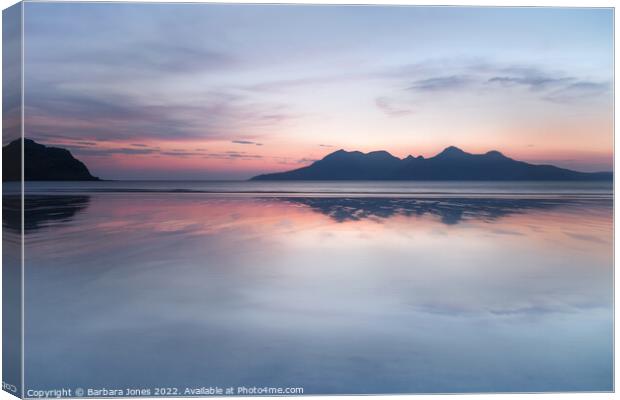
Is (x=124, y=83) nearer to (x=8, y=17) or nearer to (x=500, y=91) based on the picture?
(x=8, y=17)

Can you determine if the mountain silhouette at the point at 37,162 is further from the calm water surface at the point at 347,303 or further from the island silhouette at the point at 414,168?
the calm water surface at the point at 347,303

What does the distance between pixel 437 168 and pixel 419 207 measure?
4.49ft

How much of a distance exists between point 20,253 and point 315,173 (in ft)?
6.92

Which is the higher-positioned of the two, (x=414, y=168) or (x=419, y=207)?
(x=414, y=168)

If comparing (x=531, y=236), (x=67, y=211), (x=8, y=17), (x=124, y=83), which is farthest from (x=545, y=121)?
(x=67, y=211)

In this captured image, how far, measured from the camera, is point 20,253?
130 inches

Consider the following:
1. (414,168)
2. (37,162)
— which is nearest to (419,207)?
(414,168)

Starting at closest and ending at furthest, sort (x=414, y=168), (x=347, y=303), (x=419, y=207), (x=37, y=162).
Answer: (x=37, y=162) → (x=347, y=303) → (x=414, y=168) → (x=419, y=207)

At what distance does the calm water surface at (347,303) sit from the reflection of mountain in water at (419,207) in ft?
0.10

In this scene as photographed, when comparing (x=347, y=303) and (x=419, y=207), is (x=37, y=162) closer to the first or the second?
(x=347, y=303)

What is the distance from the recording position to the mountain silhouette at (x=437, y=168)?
4.00 m

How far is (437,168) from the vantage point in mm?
4289

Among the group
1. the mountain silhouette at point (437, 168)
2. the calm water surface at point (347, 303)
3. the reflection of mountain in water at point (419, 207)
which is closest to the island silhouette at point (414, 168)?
the mountain silhouette at point (437, 168)

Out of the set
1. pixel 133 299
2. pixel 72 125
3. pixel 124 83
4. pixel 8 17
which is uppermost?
pixel 8 17
